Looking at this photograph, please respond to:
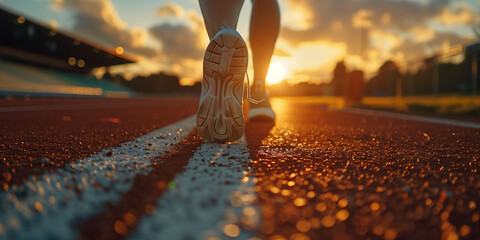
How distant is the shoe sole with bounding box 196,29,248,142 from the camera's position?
4.56ft

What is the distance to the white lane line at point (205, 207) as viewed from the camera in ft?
1.71

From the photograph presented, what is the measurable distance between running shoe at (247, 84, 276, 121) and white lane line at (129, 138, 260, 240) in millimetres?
1409

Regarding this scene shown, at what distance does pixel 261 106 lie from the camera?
7.96ft

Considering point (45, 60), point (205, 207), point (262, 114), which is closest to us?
point (205, 207)

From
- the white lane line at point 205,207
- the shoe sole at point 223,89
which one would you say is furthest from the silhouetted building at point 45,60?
the white lane line at point 205,207

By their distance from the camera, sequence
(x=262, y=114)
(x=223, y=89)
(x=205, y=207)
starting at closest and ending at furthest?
(x=205, y=207) < (x=223, y=89) < (x=262, y=114)

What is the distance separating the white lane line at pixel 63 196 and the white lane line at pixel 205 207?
4.5 inches

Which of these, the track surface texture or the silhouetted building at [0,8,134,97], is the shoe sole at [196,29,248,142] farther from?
the silhouetted building at [0,8,134,97]

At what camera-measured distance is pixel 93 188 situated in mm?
705

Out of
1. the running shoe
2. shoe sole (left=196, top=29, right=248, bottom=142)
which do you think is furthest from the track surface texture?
the running shoe

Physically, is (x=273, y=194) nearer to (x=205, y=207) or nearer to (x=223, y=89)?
(x=205, y=207)

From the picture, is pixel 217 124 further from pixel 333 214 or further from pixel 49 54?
pixel 49 54

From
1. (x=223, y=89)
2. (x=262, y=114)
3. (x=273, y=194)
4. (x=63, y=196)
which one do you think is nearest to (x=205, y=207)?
(x=273, y=194)

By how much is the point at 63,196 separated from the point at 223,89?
2.87 ft
